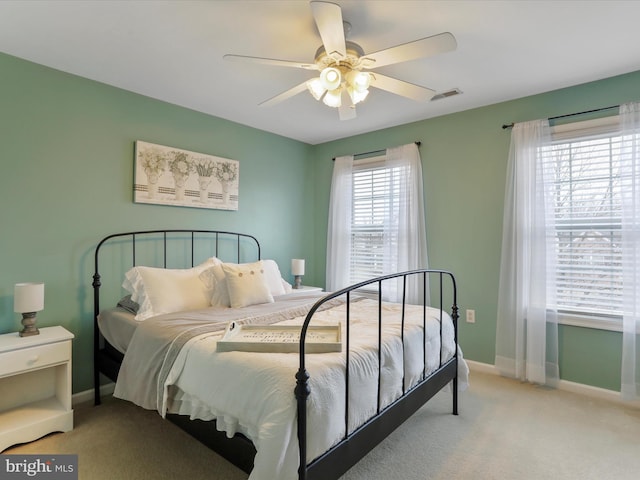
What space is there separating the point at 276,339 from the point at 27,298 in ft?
5.55

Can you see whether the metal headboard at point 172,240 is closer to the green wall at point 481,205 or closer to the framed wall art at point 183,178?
the framed wall art at point 183,178

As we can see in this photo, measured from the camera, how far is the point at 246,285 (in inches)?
109

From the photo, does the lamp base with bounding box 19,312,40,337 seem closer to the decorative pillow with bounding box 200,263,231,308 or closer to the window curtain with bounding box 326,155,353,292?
the decorative pillow with bounding box 200,263,231,308

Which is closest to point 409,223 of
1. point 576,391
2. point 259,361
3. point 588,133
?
point 588,133

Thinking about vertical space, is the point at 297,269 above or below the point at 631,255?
below

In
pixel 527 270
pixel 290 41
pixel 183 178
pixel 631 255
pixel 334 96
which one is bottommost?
pixel 527 270

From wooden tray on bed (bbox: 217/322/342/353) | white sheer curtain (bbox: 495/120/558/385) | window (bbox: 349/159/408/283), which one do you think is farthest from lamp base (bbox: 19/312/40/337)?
white sheer curtain (bbox: 495/120/558/385)

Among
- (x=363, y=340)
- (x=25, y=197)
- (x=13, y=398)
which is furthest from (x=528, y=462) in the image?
(x=25, y=197)

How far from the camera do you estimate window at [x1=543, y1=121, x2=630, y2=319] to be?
2686 mm

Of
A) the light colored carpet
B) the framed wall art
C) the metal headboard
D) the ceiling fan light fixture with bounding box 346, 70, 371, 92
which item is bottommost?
the light colored carpet

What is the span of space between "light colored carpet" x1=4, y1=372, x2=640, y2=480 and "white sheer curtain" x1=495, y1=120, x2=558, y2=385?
40cm

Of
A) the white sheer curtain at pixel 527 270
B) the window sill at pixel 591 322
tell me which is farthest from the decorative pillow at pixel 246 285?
the window sill at pixel 591 322

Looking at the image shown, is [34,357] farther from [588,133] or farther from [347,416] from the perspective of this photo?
[588,133]

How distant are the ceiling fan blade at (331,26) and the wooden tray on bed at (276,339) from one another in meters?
1.47
